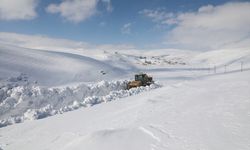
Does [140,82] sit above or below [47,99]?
above

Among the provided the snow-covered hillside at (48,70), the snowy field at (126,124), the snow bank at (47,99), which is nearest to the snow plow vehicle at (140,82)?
the snow bank at (47,99)

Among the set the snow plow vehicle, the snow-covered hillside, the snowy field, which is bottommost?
the snowy field

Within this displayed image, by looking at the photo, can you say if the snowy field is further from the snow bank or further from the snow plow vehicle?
the snow plow vehicle

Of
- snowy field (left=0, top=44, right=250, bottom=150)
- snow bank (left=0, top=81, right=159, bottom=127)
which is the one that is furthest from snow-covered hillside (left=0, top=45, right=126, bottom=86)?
snowy field (left=0, top=44, right=250, bottom=150)

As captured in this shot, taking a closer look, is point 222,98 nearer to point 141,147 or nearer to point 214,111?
point 214,111

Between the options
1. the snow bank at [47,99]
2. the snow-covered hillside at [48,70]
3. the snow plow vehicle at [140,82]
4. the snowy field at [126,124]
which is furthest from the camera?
the snow-covered hillside at [48,70]

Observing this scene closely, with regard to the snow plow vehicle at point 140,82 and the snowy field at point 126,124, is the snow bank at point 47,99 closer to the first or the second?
the snowy field at point 126,124

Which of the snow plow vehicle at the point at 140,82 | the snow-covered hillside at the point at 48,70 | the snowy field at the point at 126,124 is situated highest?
the snow-covered hillside at the point at 48,70

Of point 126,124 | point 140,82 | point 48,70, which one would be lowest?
point 126,124

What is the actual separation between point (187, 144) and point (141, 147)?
3.61 feet

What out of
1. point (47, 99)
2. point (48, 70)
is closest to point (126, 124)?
point (47, 99)

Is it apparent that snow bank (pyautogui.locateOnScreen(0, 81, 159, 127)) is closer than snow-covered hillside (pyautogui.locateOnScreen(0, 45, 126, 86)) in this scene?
Yes

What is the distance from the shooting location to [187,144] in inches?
264

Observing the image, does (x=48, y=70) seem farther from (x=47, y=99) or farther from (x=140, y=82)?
(x=47, y=99)
